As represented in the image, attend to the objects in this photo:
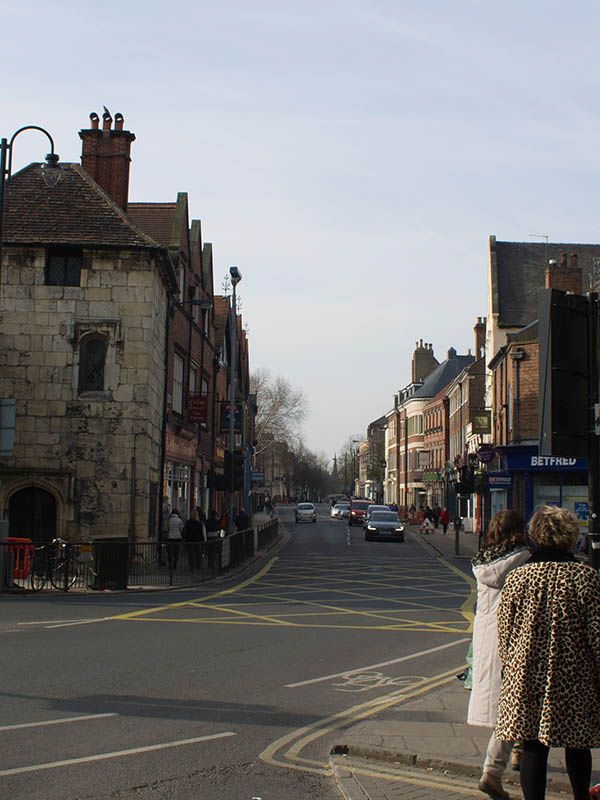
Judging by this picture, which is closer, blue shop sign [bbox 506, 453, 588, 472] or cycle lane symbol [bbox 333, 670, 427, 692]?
cycle lane symbol [bbox 333, 670, 427, 692]

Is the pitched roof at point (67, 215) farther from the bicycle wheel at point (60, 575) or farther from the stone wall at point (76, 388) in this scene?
the bicycle wheel at point (60, 575)

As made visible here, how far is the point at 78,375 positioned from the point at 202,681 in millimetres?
16793

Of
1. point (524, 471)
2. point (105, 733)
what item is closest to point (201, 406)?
point (524, 471)

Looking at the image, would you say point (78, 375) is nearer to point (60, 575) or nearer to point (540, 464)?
point (60, 575)

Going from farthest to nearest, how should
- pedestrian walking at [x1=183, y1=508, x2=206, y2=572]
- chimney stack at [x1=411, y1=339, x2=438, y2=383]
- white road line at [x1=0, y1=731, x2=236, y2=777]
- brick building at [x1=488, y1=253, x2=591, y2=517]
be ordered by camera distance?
chimney stack at [x1=411, y1=339, x2=438, y2=383]
brick building at [x1=488, y1=253, x2=591, y2=517]
pedestrian walking at [x1=183, y1=508, x2=206, y2=572]
white road line at [x1=0, y1=731, x2=236, y2=777]

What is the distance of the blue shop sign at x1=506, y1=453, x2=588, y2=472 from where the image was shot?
3544cm

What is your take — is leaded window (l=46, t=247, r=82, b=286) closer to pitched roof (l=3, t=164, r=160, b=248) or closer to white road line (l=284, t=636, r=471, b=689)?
pitched roof (l=3, t=164, r=160, b=248)

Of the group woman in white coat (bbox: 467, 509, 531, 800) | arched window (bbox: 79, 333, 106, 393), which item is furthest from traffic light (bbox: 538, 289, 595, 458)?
arched window (bbox: 79, 333, 106, 393)

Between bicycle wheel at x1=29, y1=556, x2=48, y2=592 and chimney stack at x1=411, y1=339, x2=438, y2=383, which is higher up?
chimney stack at x1=411, y1=339, x2=438, y2=383

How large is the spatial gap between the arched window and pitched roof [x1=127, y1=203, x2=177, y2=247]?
805cm

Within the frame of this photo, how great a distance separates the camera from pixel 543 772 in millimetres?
4672

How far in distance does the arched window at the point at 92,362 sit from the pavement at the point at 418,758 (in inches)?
724

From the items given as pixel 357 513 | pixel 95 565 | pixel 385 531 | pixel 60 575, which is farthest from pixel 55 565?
pixel 357 513

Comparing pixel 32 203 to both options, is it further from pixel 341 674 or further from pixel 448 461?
pixel 448 461
